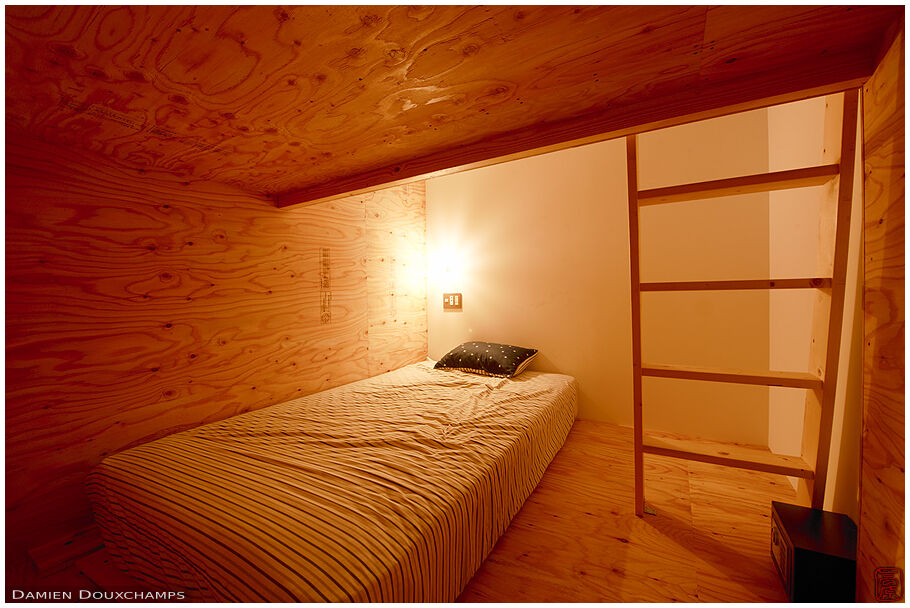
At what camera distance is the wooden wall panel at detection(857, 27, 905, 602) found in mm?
871

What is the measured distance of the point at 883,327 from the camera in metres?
Answer: 0.95

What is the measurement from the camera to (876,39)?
92 cm

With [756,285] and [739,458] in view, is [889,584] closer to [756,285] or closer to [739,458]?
[739,458]

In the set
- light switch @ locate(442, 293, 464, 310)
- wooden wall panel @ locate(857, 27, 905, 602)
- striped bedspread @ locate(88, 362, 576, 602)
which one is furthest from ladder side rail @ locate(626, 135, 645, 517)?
light switch @ locate(442, 293, 464, 310)

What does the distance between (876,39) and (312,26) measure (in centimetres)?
153

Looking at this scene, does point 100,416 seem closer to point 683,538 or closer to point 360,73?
point 360,73

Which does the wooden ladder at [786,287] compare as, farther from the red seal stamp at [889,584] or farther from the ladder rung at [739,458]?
the red seal stamp at [889,584]

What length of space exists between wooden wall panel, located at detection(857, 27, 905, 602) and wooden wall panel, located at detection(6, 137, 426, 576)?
265 centimetres

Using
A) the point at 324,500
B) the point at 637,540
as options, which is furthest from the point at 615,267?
the point at 324,500

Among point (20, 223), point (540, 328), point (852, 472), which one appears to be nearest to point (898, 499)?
point (852, 472)

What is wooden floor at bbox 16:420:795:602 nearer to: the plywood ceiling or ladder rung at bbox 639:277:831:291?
ladder rung at bbox 639:277:831:291

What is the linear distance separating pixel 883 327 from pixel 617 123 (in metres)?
1.02

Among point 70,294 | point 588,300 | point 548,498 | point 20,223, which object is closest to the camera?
point 20,223

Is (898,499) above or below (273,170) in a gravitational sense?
below
